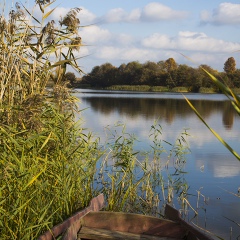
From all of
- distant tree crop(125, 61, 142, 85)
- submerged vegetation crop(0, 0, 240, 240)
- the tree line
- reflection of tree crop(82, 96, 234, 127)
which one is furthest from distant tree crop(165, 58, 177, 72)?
submerged vegetation crop(0, 0, 240, 240)

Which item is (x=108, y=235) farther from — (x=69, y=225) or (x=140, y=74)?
(x=140, y=74)

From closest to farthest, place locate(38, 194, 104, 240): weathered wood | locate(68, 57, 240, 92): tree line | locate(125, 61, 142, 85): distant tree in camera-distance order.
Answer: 1. locate(38, 194, 104, 240): weathered wood
2. locate(68, 57, 240, 92): tree line
3. locate(125, 61, 142, 85): distant tree

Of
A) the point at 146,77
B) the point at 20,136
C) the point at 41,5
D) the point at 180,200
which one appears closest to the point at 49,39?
the point at 41,5

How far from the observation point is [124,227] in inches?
169

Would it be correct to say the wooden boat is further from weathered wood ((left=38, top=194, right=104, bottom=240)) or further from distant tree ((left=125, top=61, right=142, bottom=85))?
distant tree ((left=125, top=61, right=142, bottom=85))

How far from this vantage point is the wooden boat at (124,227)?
4111 millimetres

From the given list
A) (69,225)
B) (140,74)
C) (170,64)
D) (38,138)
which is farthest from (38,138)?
(170,64)

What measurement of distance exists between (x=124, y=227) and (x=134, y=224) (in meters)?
0.11

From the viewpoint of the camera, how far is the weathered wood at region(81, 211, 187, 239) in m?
4.20

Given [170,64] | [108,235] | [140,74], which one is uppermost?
[170,64]

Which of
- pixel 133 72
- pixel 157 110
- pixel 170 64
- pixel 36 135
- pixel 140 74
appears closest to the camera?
pixel 36 135

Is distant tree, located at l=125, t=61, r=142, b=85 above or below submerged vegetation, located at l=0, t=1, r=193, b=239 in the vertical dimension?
above

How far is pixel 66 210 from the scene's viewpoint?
4.48m

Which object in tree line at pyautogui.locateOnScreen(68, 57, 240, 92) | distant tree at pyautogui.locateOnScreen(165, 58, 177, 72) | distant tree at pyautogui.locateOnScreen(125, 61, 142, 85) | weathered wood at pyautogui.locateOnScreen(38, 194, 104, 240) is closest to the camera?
weathered wood at pyautogui.locateOnScreen(38, 194, 104, 240)
